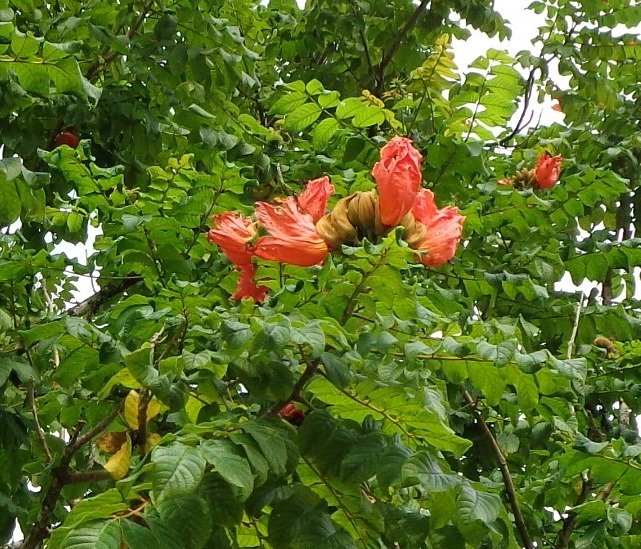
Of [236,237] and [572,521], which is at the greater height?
[236,237]

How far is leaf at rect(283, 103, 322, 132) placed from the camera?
1.93m

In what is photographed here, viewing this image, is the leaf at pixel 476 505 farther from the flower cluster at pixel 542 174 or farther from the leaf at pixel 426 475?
the flower cluster at pixel 542 174

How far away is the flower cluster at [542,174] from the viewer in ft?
8.06

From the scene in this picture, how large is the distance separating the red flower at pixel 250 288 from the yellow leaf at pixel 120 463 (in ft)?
0.94

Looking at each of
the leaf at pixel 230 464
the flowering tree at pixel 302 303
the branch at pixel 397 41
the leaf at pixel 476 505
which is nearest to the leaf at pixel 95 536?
the flowering tree at pixel 302 303

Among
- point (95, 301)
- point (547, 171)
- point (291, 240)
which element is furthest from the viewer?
point (547, 171)

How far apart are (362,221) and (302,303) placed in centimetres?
15

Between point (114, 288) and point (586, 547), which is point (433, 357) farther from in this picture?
point (114, 288)

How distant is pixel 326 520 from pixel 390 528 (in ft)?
0.34

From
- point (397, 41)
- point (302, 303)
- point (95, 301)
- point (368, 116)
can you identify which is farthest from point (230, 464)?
point (397, 41)

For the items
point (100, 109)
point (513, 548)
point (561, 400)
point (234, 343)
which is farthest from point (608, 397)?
point (100, 109)

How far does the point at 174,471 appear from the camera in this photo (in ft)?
3.25

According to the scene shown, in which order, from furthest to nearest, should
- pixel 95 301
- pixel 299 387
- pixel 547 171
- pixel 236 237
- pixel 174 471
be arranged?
pixel 547 171 < pixel 95 301 < pixel 236 237 < pixel 299 387 < pixel 174 471

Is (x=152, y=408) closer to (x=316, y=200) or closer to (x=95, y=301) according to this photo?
(x=316, y=200)
